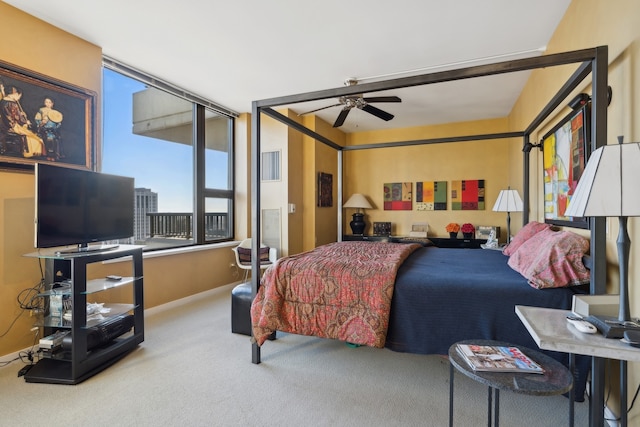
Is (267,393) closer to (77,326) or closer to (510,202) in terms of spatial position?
(77,326)

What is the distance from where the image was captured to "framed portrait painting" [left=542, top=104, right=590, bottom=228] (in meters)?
2.00

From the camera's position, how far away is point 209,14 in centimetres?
239

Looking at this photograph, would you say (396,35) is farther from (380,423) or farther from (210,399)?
(210,399)

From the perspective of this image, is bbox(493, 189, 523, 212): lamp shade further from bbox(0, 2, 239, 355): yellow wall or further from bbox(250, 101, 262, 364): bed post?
bbox(0, 2, 239, 355): yellow wall

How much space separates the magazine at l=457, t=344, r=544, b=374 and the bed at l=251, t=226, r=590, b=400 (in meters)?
0.33

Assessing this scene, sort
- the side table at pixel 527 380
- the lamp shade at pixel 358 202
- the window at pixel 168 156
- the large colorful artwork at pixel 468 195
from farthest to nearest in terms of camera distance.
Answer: the lamp shade at pixel 358 202
the large colorful artwork at pixel 468 195
the window at pixel 168 156
the side table at pixel 527 380

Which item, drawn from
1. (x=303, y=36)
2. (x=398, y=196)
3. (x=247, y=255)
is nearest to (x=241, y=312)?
(x=247, y=255)

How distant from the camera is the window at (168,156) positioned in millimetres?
3260

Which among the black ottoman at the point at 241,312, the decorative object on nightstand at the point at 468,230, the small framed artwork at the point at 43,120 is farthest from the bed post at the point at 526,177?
the small framed artwork at the point at 43,120

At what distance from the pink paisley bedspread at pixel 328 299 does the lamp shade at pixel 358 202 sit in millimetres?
3098

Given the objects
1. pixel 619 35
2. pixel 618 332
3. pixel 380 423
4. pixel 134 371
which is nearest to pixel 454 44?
pixel 619 35

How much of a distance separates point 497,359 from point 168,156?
3.90m

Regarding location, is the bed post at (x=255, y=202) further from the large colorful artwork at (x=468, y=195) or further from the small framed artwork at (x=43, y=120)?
the large colorful artwork at (x=468, y=195)

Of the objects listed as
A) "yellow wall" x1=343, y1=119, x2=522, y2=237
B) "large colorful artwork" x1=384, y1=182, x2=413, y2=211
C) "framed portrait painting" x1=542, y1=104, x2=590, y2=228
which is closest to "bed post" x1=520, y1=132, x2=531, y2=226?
"framed portrait painting" x1=542, y1=104, x2=590, y2=228
